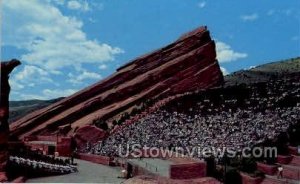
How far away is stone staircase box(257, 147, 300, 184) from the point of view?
19750 millimetres

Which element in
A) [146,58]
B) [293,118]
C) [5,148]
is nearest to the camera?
Result: [5,148]

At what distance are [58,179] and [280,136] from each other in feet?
33.9

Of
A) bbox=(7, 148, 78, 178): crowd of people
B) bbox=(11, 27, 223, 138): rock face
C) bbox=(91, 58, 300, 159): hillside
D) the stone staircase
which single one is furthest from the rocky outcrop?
the stone staircase

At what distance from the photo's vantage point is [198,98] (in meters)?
32.4

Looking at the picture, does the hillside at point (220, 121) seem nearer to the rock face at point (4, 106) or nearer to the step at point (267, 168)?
the step at point (267, 168)

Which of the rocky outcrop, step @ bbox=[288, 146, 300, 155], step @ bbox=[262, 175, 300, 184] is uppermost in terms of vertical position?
the rocky outcrop

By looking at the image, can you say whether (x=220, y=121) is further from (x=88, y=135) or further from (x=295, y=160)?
(x=88, y=135)

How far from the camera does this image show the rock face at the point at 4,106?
18.5 metres

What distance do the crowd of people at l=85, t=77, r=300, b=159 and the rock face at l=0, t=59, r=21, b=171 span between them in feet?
27.7

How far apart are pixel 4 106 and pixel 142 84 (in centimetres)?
1910

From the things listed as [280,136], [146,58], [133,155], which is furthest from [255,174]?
[146,58]

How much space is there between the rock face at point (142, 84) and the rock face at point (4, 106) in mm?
16088

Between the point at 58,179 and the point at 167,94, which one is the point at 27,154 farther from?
the point at 167,94

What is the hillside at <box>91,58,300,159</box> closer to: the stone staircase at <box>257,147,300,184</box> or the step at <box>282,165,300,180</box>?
the stone staircase at <box>257,147,300,184</box>
